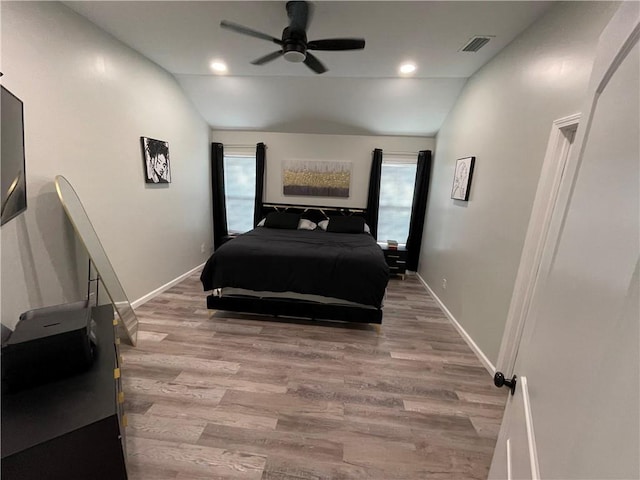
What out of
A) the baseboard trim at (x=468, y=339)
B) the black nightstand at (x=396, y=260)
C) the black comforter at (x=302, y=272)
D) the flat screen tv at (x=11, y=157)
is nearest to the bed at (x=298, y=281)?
the black comforter at (x=302, y=272)

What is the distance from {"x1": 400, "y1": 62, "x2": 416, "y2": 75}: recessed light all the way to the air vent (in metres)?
0.53

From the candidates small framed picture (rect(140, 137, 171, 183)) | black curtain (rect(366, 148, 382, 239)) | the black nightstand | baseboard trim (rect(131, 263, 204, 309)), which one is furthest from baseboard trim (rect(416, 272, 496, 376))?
small framed picture (rect(140, 137, 171, 183))

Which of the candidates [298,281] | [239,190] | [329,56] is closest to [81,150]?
[298,281]

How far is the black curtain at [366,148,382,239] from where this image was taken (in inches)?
173

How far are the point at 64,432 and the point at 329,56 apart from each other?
3.41 metres

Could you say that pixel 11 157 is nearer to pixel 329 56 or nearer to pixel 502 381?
pixel 502 381

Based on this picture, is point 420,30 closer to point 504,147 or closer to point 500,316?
point 504,147

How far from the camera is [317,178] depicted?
4.62 meters

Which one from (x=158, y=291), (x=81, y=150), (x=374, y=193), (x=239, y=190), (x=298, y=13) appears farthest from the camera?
(x=239, y=190)

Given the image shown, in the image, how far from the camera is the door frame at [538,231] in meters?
1.71

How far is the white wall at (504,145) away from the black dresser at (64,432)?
2.61m

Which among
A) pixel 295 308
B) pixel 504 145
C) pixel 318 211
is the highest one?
pixel 504 145

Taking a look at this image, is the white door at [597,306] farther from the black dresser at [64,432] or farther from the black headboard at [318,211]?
the black headboard at [318,211]

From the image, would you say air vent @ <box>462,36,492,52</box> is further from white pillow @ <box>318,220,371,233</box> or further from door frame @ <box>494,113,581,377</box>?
white pillow @ <box>318,220,371,233</box>
